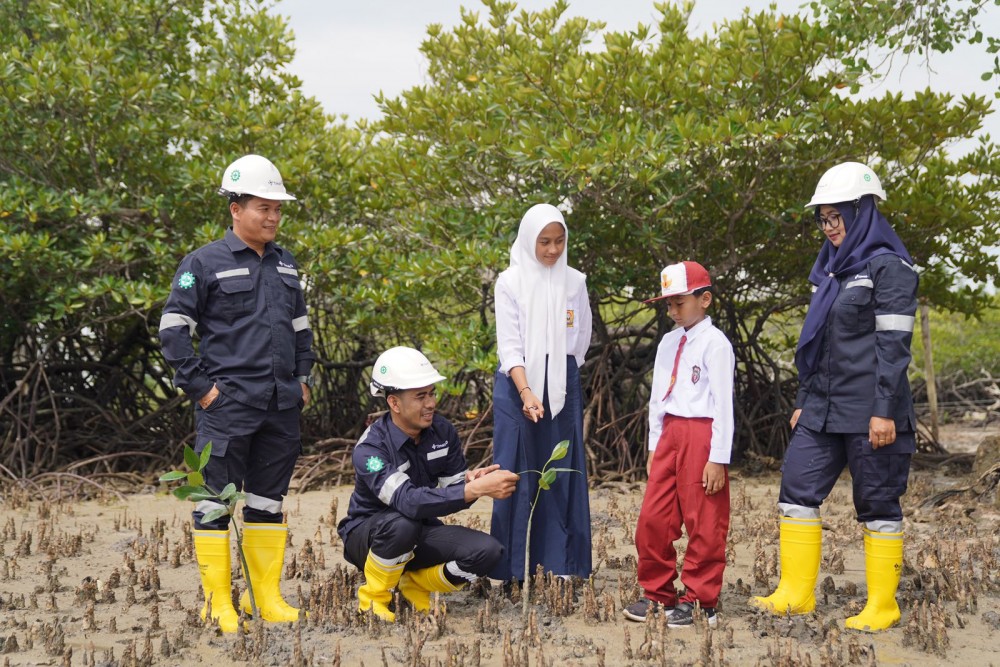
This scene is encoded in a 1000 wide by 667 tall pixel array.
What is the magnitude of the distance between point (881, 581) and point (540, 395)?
4.69ft

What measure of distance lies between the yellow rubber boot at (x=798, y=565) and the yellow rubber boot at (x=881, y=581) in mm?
177

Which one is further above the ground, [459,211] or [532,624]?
[459,211]

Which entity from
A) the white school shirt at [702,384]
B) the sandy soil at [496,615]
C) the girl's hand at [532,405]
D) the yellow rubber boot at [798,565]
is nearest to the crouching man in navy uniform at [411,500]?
the sandy soil at [496,615]

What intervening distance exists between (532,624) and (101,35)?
19.9 feet

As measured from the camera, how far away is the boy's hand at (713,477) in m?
3.55

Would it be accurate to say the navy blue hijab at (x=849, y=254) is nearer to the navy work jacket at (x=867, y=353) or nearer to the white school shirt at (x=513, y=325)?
the navy work jacket at (x=867, y=353)

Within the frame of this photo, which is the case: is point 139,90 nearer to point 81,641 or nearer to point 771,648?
point 81,641

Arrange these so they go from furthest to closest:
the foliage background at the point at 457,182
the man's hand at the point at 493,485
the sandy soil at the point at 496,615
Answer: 1. the foliage background at the point at 457,182
2. the man's hand at the point at 493,485
3. the sandy soil at the point at 496,615

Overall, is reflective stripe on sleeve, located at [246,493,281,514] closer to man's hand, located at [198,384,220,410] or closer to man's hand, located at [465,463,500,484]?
man's hand, located at [198,384,220,410]

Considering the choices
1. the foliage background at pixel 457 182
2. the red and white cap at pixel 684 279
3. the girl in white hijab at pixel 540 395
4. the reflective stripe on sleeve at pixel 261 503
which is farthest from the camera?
the foliage background at pixel 457 182

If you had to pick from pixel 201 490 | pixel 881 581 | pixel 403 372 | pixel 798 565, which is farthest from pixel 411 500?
pixel 881 581

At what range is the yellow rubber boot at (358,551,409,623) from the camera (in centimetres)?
378

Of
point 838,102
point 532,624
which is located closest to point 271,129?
point 838,102

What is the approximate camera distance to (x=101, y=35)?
7.57 metres
